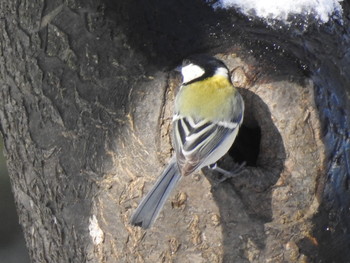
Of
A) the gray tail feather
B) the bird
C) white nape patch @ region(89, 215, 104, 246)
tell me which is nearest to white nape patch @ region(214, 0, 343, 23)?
the bird

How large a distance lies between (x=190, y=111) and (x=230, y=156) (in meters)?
0.25

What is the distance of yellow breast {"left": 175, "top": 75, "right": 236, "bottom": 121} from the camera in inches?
112

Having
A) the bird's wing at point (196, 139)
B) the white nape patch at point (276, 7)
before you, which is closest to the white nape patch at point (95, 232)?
the bird's wing at point (196, 139)

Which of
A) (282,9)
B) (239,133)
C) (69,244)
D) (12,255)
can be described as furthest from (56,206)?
(12,255)

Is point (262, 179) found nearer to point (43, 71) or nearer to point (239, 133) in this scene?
point (239, 133)

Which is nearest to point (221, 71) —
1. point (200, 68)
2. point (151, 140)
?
point (200, 68)

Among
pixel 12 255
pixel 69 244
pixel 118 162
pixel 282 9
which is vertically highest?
pixel 282 9

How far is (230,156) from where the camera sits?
9.79 ft

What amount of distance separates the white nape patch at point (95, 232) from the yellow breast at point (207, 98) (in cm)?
50

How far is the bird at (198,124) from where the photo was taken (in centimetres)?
273

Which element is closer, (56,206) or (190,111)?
(190,111)

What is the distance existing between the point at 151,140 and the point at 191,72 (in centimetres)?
25

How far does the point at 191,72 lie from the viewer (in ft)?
9.22

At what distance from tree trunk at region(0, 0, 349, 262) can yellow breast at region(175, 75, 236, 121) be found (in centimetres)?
8
